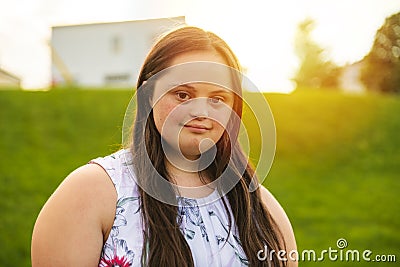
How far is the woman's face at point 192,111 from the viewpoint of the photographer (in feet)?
3.61

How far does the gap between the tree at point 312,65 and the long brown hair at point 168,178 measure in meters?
17.7

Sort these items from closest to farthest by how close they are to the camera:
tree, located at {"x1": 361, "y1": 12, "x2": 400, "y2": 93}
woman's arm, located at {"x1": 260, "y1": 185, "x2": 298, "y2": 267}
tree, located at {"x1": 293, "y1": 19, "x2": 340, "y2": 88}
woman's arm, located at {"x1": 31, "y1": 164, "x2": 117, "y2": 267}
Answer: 1. woman's arm, located at {"x1": 31, "y1": 164, "x2": 117, "y2": 267}
2. woman's arm, located at {"x1": 260, "y1": 185, "x2": 298, "y2": 267}
3. tree, located at {"x1": 361, "y1": 12, "x2": 400, "y2": 93}
4. tree, located at {"x1": 293, "y1": 19, "x2": 340, "y2": 88}

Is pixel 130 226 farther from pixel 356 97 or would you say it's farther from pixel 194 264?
pixel 356 97

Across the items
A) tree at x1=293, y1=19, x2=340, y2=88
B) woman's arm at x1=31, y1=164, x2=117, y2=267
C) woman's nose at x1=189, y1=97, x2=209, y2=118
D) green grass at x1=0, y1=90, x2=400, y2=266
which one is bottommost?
woman's arm at x1=31, y1=164, x2=117, y2=267

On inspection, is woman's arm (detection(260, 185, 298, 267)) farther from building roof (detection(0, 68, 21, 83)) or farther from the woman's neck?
building roof (detection(0, 68, 21, 83))

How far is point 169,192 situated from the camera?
3.84 ft

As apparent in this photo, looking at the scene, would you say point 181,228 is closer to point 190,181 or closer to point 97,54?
point 190,181

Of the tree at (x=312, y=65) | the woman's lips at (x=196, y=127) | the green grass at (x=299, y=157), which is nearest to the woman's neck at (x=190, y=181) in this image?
the woman's lips at (x=196, y=127)

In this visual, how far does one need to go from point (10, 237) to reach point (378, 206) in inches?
132

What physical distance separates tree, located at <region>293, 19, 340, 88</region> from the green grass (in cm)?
1198

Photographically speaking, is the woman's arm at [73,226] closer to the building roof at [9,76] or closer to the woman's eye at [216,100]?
the woman's eye at [216,100]

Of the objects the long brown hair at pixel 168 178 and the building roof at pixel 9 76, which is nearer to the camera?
the long brown hair at pixel 168 178

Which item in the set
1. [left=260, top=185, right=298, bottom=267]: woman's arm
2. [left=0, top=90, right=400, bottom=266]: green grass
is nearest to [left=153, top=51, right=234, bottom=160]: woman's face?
[left=260, top=185, right=298, bottom=267]: woman's arm

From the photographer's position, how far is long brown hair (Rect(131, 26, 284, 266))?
1.10 m
